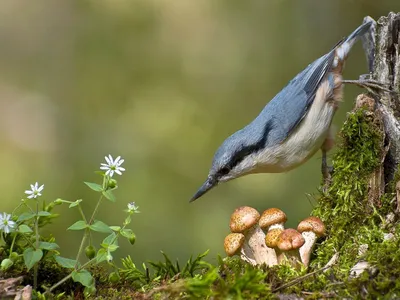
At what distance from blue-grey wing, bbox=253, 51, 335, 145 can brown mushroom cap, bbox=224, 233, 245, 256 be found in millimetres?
834

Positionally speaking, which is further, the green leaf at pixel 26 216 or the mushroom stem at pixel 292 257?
the mushroom stem at pixel 292 257

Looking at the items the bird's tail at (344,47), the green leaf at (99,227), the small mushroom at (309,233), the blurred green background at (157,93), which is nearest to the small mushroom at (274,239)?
the small mushroom at (309,233)

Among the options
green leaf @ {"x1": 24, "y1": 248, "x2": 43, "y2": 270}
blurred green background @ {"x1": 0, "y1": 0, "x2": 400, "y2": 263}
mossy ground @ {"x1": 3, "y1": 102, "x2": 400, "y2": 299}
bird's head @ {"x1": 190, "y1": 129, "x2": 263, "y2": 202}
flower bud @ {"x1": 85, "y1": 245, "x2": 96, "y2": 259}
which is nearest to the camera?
mossy ground @ {"x1": 3, "y1": 102, "x2": 400, "y2": 299}

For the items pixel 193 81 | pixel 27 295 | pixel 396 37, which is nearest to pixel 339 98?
pixel 396 37

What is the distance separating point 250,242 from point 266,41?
4.26 m

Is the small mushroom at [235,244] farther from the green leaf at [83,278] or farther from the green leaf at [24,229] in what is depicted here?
the green leaf at [24,229]

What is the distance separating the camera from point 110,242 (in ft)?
6.66

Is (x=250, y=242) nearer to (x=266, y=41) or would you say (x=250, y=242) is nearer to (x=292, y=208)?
(x=292, y=208)

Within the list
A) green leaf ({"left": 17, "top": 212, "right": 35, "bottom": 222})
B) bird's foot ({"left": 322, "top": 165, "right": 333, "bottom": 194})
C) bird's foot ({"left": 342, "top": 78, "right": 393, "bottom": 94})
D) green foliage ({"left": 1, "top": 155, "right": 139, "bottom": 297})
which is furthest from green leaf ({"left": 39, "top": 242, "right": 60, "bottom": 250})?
bird's foot ({"left": 342, "top": 78, "right": 393, "bottom": 94})

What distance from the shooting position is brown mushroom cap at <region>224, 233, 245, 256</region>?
238 centimetres

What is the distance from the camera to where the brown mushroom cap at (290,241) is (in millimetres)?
2230

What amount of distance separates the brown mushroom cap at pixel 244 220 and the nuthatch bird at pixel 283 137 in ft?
2.14

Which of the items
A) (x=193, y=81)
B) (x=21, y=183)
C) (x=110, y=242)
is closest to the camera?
(x=110, y=242)

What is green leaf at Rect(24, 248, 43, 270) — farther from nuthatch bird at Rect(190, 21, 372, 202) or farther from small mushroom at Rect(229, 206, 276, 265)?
nuthatch bird at Rect(190, 21, 372, 202)
